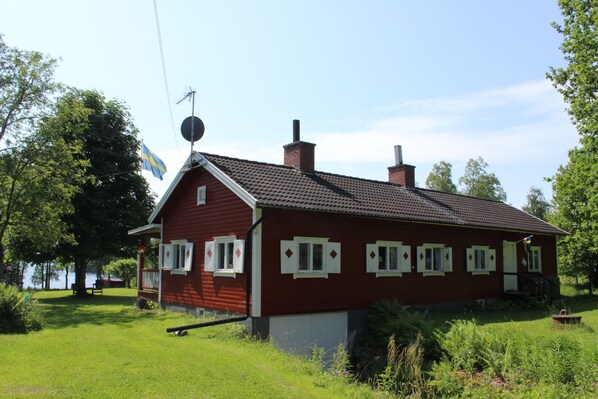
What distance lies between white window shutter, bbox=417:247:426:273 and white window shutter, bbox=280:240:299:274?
5994 mm

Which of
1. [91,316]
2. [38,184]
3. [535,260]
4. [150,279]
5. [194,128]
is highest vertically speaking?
[194,128]

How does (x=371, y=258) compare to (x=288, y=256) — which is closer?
(x=288, y=256)

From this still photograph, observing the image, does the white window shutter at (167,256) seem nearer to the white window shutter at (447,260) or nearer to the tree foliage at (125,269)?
the white window shutter at (447,260)

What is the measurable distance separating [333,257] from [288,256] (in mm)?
1775

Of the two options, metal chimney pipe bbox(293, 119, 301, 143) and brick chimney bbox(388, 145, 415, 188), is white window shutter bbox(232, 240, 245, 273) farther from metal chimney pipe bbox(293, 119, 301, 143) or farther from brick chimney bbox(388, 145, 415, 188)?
brick chimney bbox(388, 145, 415, 188)

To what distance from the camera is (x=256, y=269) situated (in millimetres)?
13680

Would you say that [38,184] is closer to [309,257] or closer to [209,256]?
[209,256]

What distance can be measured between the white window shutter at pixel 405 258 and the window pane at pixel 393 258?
140mm

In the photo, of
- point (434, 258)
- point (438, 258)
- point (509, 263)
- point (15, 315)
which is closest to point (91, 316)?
point (15, 315)

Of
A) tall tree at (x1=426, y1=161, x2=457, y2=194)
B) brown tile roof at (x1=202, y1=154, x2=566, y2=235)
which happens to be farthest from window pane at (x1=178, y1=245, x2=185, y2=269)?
tall tree at (x1=426, y1=161, x2=457, y2=194)

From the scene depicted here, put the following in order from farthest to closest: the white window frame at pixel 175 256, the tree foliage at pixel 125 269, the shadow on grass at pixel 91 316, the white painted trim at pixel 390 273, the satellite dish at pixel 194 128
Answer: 1. the tree foliage at pixel 125 269
2. the white window frame at pixel 175 256
3. the satellite dish at pixel 194 128
4. the white painted trim at pixel 390 273
5. the shadow on grass at pixel 91 316

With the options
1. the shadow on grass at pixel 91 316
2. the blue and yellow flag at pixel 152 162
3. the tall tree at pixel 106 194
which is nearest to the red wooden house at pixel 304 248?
the shadow on grass at pixel 91 316

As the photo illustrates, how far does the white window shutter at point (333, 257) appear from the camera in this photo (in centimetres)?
1530

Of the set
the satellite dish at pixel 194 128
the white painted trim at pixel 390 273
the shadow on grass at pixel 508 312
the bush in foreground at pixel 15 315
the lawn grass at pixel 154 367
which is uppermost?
the satellite dish at pixel 194 128
